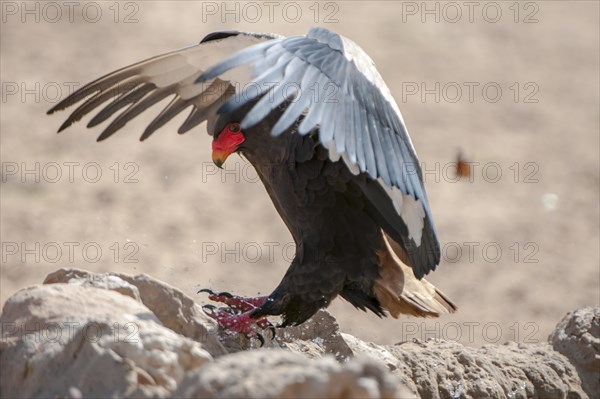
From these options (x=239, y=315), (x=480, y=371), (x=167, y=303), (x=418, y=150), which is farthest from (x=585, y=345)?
(x=418, y=150)

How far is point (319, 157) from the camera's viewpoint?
4996 mm

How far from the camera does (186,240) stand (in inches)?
356

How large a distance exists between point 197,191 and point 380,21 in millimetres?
4453

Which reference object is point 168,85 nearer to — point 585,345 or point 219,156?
point 219,156

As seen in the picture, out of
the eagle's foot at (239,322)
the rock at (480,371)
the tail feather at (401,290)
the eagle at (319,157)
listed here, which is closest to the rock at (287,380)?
the eagle at (319,157)

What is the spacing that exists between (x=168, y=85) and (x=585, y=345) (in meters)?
2.56

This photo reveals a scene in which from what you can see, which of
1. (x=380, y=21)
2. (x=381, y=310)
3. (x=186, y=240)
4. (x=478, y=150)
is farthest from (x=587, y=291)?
(x=380, y=21)

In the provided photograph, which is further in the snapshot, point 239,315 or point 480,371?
point 480,371

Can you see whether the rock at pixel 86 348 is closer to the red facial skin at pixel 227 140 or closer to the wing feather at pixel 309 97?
the wing feather at pixel 309 97

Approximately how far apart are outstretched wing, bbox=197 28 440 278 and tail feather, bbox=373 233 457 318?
141mm

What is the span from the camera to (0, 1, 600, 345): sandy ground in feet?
28.7

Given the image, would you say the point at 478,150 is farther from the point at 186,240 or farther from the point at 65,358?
the point at 65,358

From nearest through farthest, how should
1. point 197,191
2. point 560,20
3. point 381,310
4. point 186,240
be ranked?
point 381,310 → point 186,240 → point 197,191 → point 560,20

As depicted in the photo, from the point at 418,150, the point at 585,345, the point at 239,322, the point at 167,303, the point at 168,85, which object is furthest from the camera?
the point at 418,150
